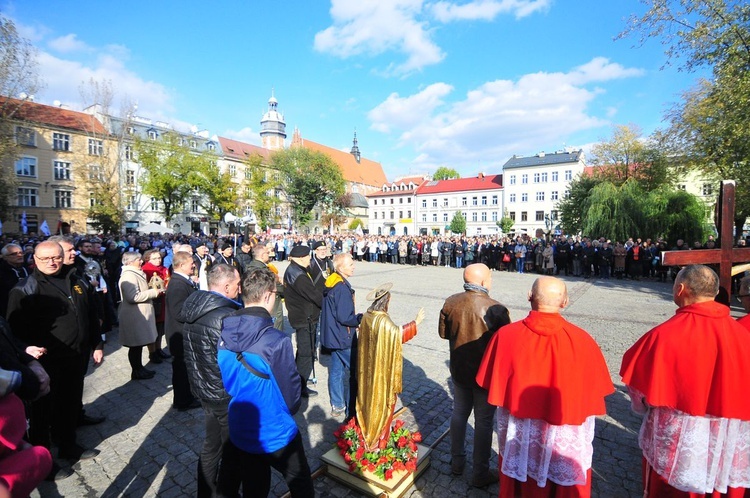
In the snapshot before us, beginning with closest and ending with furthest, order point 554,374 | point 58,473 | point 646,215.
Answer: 1. point 554,374
2. point 58,473
3. point 646,215

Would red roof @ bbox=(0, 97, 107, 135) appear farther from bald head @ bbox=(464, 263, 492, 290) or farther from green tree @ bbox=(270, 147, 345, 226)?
bald head @ bbox=(464, 263, 492, 290)

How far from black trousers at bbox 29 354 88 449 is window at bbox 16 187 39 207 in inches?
1814

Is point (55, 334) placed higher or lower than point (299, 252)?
lower

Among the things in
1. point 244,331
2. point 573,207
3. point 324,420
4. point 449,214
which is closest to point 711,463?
point 244,331

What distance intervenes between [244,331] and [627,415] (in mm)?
4484

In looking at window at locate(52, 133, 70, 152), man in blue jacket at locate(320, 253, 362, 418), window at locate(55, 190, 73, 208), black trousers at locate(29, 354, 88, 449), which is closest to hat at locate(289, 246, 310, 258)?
man in blue jacket at locate(320, 253, 362, 418)

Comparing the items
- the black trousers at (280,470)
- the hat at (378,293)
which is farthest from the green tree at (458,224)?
the black trousers at (280,470)

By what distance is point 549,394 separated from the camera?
241cm

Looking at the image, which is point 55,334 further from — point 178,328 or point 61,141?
point 61,141

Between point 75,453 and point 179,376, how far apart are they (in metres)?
1.13

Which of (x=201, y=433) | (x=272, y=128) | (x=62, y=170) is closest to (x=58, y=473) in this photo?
(x=201, y=433)

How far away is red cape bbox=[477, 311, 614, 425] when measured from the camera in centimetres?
235

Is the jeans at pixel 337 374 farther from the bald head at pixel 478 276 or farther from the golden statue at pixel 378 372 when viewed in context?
the bald head at pixel 478 276

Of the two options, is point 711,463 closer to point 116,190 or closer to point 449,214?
point 116,190
